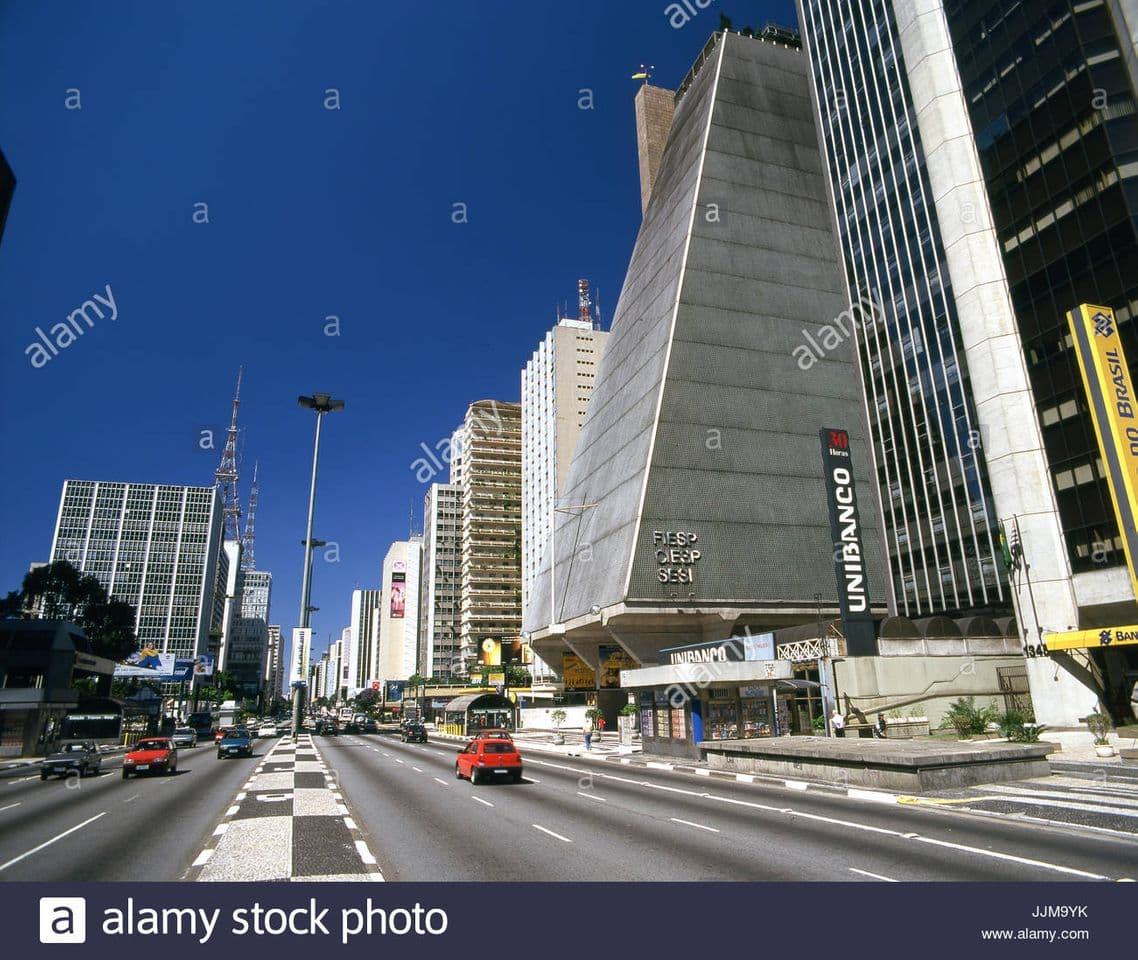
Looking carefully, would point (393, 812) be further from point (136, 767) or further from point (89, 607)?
point (89, 607)

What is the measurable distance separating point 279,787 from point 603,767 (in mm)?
15014

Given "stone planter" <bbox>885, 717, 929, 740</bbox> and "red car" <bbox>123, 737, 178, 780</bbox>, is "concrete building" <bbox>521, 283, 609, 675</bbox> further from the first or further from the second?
"red car" <bbox>123, 737, 178, 780</bbox>

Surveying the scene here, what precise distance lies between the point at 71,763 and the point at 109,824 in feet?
51.4

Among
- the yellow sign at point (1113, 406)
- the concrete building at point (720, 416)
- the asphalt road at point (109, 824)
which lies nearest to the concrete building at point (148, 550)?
the concrete building at point (720, 416)

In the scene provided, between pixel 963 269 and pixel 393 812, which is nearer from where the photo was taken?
pixel 393 812

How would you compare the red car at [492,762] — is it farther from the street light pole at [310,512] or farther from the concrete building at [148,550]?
the concrete building at [148,550]

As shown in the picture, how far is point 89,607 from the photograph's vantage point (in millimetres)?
78250

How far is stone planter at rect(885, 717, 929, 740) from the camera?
110ft

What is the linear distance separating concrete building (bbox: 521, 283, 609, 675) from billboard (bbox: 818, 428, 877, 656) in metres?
80.1

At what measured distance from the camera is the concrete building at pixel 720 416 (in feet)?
163

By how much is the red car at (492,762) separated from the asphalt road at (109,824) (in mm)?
7428

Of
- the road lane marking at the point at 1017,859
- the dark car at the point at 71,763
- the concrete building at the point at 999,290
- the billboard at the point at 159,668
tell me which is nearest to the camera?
the road lane marking at the point at 1017,859
